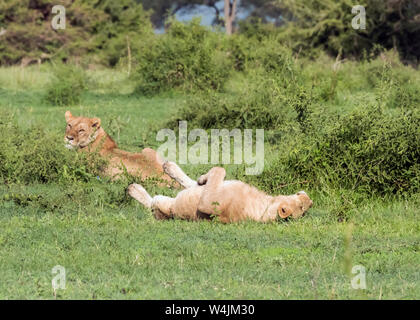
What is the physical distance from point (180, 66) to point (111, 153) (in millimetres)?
9176

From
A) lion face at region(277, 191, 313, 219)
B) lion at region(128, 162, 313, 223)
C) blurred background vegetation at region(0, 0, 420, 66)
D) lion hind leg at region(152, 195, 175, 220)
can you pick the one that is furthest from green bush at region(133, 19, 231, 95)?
lion face at region(277, 191, 313, 219)

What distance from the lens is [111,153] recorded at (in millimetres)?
9953

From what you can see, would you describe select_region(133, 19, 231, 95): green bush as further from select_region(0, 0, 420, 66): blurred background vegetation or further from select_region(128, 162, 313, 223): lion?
select_region(128, 162, 313, 223): lion

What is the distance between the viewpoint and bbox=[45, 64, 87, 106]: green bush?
695 inches

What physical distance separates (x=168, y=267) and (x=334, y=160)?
3.63 metres

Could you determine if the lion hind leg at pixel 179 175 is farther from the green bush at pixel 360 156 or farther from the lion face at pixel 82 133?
the lion face at pixel 82 133

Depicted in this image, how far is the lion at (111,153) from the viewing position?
9.39 meters

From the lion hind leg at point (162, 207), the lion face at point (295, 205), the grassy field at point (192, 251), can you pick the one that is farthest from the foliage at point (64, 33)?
the lion face at point (295, 205)

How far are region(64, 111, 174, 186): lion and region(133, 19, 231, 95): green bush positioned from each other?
769cm

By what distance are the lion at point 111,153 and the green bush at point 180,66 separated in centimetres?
769

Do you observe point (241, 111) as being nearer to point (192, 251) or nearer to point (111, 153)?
point (111, 153)

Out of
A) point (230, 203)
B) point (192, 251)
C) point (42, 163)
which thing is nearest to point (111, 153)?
point (42, 163)
